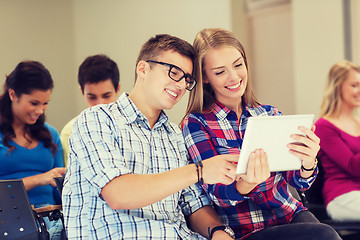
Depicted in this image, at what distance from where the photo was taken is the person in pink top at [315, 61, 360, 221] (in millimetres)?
2942

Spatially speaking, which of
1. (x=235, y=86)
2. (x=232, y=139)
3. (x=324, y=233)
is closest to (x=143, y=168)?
(x=232, y=139)

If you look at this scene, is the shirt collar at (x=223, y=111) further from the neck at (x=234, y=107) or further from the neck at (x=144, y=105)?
the neck at (x=144, y=105)

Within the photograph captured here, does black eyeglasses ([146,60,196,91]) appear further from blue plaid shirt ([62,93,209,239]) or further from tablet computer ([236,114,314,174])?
tablet computer ([236,114,314,174])

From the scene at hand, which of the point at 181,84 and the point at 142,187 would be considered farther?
the point at 181,84

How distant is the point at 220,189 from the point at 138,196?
1.39 ft

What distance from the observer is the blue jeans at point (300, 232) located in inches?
61.6

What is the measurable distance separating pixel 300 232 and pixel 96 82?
1.91m

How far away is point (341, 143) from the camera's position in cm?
313

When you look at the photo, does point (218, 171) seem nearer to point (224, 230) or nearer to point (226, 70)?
point (224, 230)

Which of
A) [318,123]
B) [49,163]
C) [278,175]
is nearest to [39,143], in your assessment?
[49,163]

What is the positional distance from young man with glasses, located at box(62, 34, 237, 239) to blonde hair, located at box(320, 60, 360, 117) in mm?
1888

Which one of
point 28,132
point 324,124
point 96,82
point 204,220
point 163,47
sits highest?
point 163,47

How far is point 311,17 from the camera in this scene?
179 inches

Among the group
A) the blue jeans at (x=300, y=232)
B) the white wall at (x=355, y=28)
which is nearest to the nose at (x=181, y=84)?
the blue jeans at (x=300, y=232)
